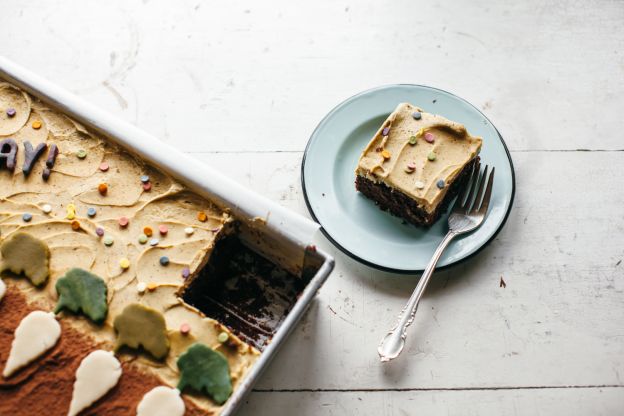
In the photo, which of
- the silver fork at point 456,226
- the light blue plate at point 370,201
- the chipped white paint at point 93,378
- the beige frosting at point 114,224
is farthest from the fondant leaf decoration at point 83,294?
the silver fork at point 456,226

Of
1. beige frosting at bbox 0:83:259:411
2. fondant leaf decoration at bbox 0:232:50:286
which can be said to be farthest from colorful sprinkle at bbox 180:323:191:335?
fondant leaf decoration at bbox 0:232:50:286

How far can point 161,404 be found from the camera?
1.99 m

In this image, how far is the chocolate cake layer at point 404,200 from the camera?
251 cm

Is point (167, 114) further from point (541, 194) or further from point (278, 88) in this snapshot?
point (541, 194)

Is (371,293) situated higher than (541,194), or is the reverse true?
(541,194)

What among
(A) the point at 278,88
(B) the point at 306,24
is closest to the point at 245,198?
(A) the point at 278,88

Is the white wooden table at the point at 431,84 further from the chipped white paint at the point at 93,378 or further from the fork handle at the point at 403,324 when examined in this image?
the chipped white paint at the point at 93,378

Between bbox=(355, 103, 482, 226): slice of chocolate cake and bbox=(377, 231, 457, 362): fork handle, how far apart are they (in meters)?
0.25

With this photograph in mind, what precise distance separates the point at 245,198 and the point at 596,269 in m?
1.55

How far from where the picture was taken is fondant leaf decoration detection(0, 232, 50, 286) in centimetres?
222

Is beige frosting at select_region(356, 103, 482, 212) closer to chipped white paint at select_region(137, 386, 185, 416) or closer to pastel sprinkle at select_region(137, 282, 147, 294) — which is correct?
pastel sprinkle at select_region(137, 282, 147, 294)

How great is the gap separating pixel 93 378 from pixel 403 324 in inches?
46.4

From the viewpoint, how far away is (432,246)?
8.14ft

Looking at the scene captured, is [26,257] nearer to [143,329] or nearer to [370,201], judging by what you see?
[143,329]
